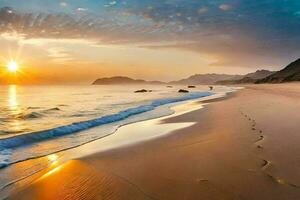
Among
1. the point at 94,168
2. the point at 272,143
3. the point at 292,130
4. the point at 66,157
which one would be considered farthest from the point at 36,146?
the point at 292,130

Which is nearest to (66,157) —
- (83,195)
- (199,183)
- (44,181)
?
(44,181)

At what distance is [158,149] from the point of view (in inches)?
324

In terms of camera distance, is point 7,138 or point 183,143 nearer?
point 183,143

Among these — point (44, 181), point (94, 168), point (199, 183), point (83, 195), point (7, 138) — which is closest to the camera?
point (83, 195)

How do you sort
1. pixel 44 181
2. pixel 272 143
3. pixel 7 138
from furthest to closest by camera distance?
pixel 7 138 < pixel 272 143 < pixel 44 181

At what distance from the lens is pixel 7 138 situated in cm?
1052

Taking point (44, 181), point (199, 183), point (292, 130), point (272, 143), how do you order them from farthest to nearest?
point (292, 130)
point (272, 143)
point (44, 181)
point (199, 183)

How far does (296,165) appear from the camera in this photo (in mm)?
5805

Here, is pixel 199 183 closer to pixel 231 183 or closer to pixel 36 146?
pixel 231 183

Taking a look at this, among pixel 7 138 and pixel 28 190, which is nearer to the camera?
pixel 28 190

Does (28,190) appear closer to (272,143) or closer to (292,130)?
(272,143)

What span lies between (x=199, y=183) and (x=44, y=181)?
9.78 feet

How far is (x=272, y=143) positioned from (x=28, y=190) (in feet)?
20.0

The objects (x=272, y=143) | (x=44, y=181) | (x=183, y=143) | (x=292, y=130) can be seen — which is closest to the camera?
(x=44, y=181)
